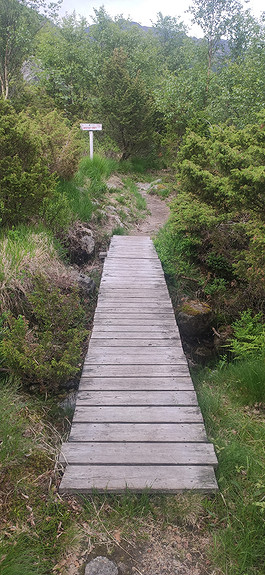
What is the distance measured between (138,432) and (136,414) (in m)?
0.21

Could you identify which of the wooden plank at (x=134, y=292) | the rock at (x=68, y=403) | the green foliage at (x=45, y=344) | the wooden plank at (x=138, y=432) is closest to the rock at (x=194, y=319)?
the wooden plank at (x=134, y=292)

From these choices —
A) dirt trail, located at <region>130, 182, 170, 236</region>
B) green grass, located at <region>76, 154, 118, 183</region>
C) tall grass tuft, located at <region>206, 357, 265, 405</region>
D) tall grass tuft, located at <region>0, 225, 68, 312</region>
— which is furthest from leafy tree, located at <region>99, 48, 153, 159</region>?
tall grass tuft, located at <region>206, 357, 265, 405</region>

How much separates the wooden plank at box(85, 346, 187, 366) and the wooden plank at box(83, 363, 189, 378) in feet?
0.18

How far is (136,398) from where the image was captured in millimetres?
3242

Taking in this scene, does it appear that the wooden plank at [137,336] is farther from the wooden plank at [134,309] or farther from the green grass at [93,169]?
the green grass at [93,169]

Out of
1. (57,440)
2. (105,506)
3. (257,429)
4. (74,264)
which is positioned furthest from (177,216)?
(105,506)

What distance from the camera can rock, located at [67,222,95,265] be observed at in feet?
21.4

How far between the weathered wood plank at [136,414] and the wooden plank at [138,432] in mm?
42

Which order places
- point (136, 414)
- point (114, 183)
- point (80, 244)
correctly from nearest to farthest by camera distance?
point (136, 414)
point (80, 244)
point (114, 183)

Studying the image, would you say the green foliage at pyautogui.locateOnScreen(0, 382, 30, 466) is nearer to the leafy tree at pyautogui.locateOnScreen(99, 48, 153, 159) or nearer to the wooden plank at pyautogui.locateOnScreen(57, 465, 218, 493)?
the wooden plank at pyautogui.locateOnScreen(57, 465, 218, 493)

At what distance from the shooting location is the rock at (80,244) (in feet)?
21.4

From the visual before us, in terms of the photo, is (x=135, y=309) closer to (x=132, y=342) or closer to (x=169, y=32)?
(x=132, y=342)

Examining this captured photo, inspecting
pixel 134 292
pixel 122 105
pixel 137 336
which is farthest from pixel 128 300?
pixel 122 105

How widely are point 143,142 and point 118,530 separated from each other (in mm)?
15350
